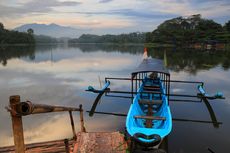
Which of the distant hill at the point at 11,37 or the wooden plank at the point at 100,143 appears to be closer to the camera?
the wooden plank at the point at 100,143

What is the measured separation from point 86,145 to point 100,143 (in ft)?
1.55

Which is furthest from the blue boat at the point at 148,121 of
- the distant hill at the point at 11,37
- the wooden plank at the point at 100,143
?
the distant hill at the point at 11,37

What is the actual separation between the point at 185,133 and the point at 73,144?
18.6ft

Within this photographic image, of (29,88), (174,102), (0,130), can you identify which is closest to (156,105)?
(174,102)

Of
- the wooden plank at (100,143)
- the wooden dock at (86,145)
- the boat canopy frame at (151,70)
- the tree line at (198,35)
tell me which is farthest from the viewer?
the tree line at (198,35)

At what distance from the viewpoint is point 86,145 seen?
636 cm

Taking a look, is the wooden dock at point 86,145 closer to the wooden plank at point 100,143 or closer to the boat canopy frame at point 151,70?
the wooden plank at point 100,143

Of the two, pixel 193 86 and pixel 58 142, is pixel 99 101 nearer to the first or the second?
pixel 58 142

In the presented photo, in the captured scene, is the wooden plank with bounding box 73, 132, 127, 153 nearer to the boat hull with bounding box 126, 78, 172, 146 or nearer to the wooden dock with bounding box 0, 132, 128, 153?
the wooden dock with bounding box 0, 132, 128, 153

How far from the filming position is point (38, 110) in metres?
3.09

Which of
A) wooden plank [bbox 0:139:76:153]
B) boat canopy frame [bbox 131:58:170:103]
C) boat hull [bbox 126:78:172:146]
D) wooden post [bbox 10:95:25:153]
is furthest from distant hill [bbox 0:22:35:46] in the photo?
wooden post [bbox 10:95:25:153]

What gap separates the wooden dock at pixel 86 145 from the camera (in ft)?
19.5

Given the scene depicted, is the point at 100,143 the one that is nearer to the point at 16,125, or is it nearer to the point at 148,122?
the point at 148,122

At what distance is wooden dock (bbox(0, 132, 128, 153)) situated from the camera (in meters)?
5.93
